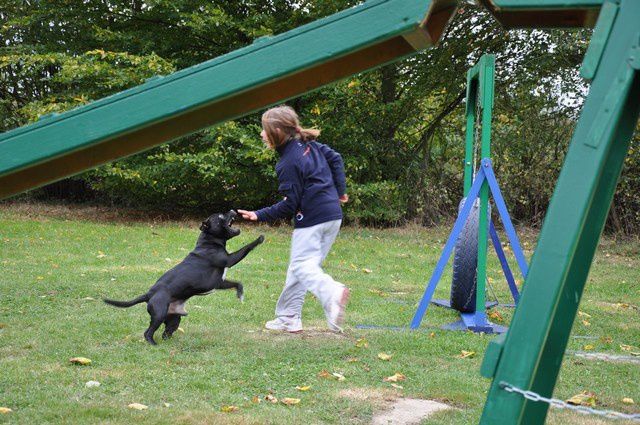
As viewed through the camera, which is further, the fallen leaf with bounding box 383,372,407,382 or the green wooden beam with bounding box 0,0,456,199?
the fallen leaf with bounding box 383,372,407,382

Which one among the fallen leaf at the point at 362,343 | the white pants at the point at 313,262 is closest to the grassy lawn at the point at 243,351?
the fallen leaf at the point at 362,343

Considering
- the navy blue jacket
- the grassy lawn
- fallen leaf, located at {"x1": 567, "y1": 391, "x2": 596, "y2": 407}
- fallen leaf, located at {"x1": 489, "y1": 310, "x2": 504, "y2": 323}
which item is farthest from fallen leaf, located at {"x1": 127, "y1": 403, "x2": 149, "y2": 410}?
fallen leaf, located at {"x1": 489, "y1": 310, "x2": 504, "y2": 323}

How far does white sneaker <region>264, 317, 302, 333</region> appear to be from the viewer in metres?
5.99

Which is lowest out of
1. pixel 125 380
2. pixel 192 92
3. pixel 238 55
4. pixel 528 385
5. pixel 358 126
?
pixel 125 380

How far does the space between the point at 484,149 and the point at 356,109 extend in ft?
31.3

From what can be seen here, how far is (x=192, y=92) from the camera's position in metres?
2.76

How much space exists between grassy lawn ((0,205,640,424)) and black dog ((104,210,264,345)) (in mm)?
229

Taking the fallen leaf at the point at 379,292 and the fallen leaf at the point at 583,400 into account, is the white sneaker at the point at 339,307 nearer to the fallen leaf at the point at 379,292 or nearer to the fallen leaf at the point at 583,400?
the fallen leaf at the point at 583,400

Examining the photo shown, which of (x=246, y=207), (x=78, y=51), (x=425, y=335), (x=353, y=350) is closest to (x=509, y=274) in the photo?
(x=425, y=335)

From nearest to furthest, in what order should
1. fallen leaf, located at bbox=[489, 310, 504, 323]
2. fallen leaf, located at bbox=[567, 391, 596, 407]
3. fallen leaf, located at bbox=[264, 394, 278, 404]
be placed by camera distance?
fallen leaf, located at bbox=[264, 394, 278, 404] → fallen leaf, located at bbox=[567, 391, 596, 407] → fallen leaf, located at bbox=[489, 310, 504, 323]

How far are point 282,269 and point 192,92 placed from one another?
7358 mm

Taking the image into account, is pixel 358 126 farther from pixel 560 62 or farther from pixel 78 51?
pixel 78 51

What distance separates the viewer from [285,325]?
238 inches

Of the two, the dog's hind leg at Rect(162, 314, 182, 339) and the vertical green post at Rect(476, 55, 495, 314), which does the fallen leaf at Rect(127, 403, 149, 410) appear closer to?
the dog's hind leg at Rect(162, 314, 182, 339)
